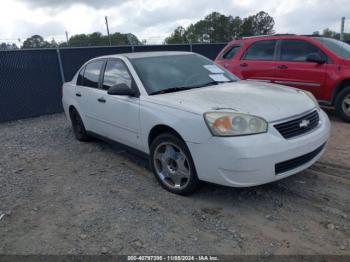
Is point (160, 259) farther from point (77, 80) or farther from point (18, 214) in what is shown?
point (77, 80)

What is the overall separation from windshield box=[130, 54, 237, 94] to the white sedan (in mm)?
13

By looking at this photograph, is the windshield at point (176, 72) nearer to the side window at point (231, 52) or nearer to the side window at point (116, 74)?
the side window at point (116, 74)

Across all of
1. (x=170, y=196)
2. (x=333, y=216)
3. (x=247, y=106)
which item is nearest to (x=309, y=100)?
(x=247, y=106)

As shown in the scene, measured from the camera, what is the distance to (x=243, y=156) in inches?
125

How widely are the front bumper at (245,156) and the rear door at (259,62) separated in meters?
4.37

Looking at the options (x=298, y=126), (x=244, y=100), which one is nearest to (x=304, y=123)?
(x=298, y=126)

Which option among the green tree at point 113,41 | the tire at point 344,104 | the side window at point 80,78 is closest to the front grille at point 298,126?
the tire at point 344,104

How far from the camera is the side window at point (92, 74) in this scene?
541 cm

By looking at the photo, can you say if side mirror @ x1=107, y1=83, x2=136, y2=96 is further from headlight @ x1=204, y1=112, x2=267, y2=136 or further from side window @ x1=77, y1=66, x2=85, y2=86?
side window @ x1=77, y1=66, x2=85, y2=86

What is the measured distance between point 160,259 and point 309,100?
254 cm

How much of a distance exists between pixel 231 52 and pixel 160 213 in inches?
229

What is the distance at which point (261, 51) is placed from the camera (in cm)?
784

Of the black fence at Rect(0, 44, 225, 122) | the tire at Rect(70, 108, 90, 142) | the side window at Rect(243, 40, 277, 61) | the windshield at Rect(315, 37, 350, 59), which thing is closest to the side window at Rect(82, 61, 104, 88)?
the tire at Rect(70, 108, 90, 142)

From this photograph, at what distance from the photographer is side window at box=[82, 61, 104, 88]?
5.41m
